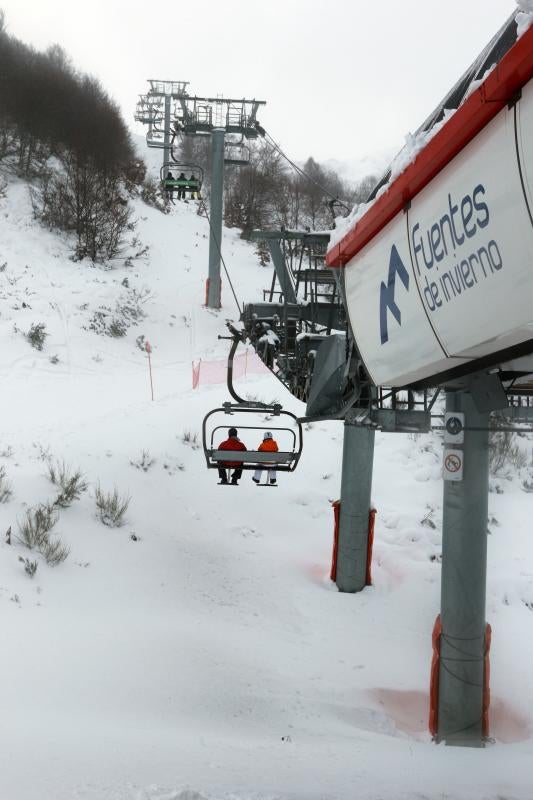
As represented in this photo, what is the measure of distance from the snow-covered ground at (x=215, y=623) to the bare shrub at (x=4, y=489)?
78 millimetres

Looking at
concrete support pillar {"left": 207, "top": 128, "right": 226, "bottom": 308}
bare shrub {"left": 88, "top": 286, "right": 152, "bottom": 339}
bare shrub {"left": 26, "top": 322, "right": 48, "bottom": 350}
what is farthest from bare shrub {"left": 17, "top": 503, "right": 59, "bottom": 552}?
concrete support pillar {"left": 207, "top": 128, "right": 226, "bottom": 308}

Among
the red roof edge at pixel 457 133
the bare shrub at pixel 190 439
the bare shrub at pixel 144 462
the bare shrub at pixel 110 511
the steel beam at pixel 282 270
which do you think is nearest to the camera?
the red roof edge at pixel 457 133

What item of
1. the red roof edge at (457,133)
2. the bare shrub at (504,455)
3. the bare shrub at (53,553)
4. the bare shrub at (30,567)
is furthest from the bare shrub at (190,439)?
the red roof edge at (457,133)

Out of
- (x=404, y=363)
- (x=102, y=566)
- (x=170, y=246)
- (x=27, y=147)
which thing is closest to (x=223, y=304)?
(x=170, y=246)

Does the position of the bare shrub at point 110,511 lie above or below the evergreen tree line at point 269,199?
below

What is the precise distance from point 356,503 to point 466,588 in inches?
129

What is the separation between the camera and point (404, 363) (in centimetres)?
392

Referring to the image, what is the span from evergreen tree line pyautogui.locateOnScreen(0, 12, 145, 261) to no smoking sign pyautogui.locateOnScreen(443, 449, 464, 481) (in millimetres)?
20227

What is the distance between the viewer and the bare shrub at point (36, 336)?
1590cm

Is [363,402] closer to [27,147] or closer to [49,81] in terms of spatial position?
[27,147]

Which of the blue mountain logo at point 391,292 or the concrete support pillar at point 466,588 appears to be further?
the concrete support pillar at point 466,588

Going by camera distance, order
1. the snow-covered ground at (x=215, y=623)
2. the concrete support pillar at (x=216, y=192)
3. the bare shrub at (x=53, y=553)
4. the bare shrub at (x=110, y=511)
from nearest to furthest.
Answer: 1. the snow-covered ground at (x=215, y=623)
2. the bare shrub at (x=53, y=553)
3. the bare shrub at (x=110, y=511)
4. the concrete support pillar at (x=216, y=192)

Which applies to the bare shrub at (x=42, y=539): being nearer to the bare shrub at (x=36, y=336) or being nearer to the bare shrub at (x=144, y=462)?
the bare shrub at (x=144, y=462)

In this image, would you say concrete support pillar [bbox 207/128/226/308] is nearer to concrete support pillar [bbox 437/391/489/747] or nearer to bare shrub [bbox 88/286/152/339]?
bare shrub [bbox 88/286/152/339]
